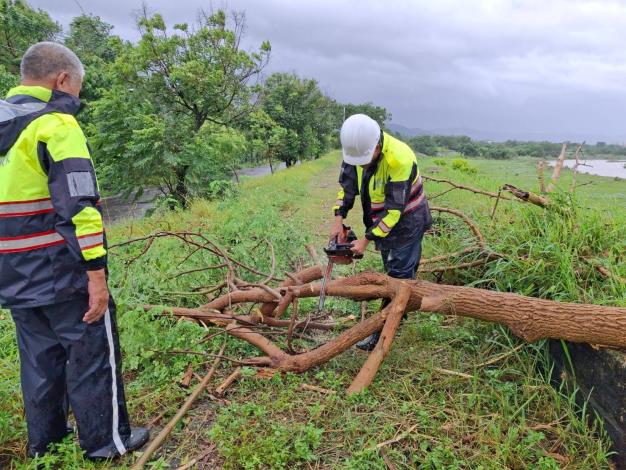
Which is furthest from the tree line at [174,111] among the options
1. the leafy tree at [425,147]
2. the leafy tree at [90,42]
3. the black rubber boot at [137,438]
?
the leafy tree at [425,147]

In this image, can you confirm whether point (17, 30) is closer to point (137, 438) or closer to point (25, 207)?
point (25, 207)

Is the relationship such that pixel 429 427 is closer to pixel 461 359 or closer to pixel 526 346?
pixel 461 359

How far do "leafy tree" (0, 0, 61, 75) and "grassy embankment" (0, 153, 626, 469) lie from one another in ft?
61.2

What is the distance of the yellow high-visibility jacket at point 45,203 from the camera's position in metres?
1.57

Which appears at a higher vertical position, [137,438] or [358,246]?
[358,246]

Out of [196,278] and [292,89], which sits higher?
[292,89]

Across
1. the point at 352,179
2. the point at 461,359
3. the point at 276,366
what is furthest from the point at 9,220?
the point at 461,359

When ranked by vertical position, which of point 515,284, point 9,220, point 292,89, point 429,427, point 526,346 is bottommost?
point 429,427

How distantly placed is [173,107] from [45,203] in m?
11.0

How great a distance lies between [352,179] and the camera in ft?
10.00

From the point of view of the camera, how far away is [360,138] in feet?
8.29

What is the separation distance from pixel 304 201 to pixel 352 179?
22.5ft

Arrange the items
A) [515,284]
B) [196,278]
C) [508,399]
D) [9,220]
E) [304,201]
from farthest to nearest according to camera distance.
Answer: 1. [304,201]
2. [196,278]
3. [515,284]
4. [508,399]
5. [9,220]

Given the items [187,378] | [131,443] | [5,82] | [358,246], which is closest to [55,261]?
[131,443]
